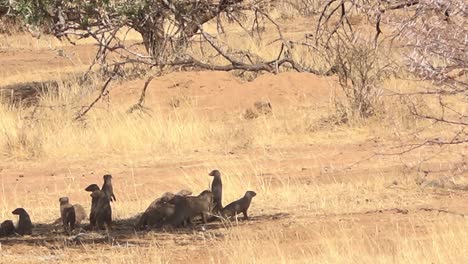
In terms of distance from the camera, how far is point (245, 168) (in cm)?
1408

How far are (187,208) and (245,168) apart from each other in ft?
12.5

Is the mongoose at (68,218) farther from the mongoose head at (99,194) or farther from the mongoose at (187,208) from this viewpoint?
the mongoose at (187,208)

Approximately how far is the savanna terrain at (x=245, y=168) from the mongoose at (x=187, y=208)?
5.4 inches

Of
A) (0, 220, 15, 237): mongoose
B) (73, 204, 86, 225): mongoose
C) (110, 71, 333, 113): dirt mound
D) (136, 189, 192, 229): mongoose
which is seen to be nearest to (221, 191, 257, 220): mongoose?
(136, 189, 192, 229): mongoose

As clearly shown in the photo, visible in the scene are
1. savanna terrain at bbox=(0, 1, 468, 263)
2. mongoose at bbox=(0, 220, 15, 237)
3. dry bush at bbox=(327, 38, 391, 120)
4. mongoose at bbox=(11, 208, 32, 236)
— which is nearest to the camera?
savanna terrain at bbox=(0, 1, 468, 263)

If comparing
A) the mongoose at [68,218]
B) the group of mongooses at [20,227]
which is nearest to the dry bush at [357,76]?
the mongoose at [68,218]

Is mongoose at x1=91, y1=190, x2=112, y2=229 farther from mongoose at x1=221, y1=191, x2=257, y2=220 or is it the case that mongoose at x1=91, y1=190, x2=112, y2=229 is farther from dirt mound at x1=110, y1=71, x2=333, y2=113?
dirt mound at x1=110, y1=71, x2=333, y2=113

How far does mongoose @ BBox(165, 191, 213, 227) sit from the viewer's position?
10.3 metres

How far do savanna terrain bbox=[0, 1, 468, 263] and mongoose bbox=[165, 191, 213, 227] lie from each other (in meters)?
0.14

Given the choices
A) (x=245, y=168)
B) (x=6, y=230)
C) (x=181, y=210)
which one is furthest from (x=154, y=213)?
(x=245, y=168)

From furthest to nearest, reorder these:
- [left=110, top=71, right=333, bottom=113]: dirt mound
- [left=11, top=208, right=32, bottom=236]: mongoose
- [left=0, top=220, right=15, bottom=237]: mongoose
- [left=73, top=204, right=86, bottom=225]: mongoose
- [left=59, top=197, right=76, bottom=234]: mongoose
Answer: [left=110, top=71, right=333, bottom=113]: dirt mound < [left=73, top=204, right=86, bottom=225]: mongoose < [left=0, top=220, right=15, bottom=237]: mongoose < [left=11, top=208, right=32, bottom=236]: mongoose < [left=59, top=197, right=76, bottom=234]: mongoose

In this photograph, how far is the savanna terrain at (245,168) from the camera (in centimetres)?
897

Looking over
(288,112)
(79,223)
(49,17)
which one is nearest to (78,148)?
(288,112)

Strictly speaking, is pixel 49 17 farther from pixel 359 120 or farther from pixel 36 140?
pixel 359 120
